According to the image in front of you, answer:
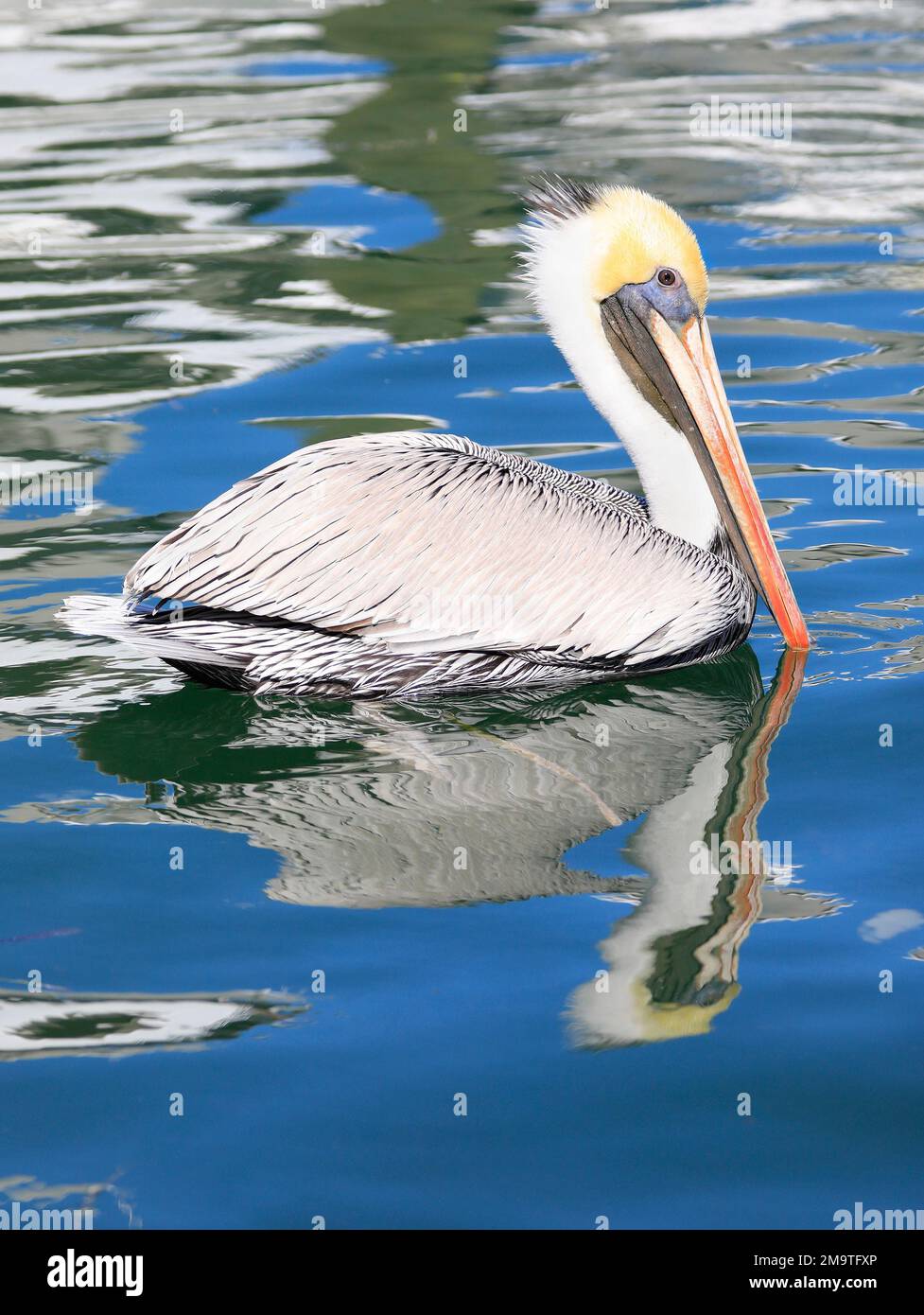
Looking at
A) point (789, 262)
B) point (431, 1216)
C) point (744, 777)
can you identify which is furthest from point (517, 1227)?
point (789, 262)

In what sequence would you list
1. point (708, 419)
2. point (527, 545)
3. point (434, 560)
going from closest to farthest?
point (434, 560) < point (527, 545) < point (708, 419)

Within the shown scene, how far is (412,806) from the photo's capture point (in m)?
4.38

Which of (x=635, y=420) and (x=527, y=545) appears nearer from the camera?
(x=527, y=545)

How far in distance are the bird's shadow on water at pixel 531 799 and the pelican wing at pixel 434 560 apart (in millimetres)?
220

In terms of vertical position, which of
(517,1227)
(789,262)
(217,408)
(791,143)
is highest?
(791,143)

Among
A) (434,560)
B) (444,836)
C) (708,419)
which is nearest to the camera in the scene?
(444,836)

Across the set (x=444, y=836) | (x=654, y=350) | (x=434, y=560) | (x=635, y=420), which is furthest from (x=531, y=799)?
(x=654, y=350)

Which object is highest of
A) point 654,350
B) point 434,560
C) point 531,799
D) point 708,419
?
point 654,350

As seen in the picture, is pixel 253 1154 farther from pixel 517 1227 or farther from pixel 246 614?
pixel 246 614

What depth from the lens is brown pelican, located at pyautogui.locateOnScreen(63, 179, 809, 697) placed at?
4.66m

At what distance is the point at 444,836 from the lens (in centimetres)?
424

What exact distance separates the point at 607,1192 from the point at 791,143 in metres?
9.33

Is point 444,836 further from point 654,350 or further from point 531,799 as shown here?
point 654,350

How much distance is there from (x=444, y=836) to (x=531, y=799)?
277 mm
